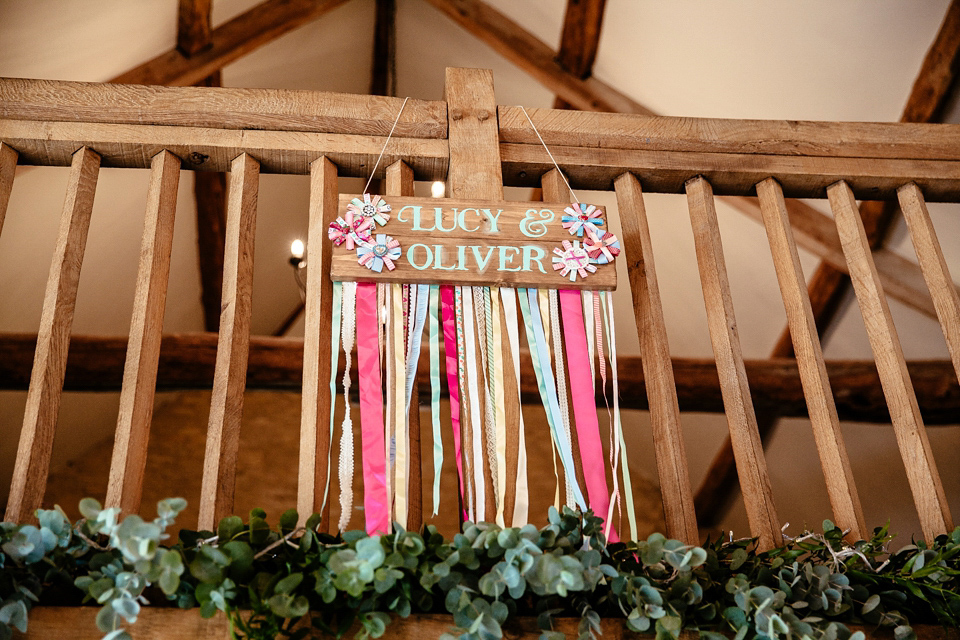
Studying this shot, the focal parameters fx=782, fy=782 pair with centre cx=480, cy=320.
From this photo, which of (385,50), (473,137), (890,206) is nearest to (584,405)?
(473,137)

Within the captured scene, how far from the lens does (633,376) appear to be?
13.8 feet

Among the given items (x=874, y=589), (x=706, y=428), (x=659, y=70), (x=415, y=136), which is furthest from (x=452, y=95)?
(x=706, y=428)

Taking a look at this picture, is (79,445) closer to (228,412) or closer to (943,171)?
(228,412)

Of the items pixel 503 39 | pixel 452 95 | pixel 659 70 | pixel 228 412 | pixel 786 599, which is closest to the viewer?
pixel 786 599

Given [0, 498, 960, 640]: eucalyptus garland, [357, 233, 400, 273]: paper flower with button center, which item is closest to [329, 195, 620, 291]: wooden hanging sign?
[357, 233, 400, 273]: paper flower with button center

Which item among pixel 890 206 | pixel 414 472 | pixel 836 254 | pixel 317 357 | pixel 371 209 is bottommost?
pixel 414 472

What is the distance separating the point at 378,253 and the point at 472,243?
0.63ft

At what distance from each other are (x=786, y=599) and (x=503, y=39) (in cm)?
349

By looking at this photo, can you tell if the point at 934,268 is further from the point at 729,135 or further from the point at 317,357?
the point at 317,357

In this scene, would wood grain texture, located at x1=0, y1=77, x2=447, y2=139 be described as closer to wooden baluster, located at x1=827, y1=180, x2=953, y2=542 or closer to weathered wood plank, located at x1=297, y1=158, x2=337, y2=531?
weathered wood plank, located at x1=297, y1=158, x2=337, y2=531

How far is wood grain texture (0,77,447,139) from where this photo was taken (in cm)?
170

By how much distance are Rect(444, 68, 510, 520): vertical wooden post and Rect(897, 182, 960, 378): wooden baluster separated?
997 millimetres

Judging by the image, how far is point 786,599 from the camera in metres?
1.28

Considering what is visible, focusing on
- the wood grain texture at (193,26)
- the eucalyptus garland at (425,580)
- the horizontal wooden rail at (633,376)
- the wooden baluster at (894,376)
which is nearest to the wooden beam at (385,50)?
the wood grain texture at (193,26)
